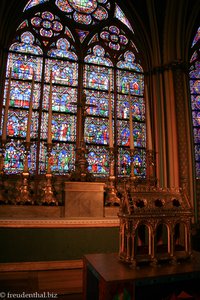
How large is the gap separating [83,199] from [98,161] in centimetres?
272

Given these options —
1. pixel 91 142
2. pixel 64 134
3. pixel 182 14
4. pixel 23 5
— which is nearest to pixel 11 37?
pixel 23 5

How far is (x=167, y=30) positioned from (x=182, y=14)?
660mm

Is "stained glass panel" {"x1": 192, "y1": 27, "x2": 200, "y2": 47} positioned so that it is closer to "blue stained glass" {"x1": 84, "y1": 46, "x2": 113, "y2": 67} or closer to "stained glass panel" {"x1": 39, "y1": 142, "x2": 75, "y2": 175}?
"blue stained glass" {"x1": 84, "y1": 46, "x2": 113, "y2": 67}

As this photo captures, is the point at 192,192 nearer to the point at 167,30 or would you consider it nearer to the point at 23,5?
the point at 167,30

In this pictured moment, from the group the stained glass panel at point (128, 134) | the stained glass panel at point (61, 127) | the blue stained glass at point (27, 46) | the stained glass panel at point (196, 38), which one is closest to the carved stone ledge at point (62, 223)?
the stained glass panel at point (61, 127)

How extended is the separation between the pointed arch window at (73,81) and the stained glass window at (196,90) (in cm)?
178

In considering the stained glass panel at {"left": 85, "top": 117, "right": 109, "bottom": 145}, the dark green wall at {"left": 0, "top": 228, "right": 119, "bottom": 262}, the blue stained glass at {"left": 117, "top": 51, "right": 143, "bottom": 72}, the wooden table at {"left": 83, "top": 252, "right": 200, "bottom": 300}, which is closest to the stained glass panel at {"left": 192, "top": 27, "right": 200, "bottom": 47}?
the blue stained glass at {"left": 117, "top": 51, "right": 143, "bottom": 72}

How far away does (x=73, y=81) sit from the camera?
23.0ft

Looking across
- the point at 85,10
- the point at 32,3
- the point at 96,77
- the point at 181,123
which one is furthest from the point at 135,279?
the point at 85,10

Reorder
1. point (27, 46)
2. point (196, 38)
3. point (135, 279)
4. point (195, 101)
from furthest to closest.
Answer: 1. point (196, 38)
2. point (195, 101)
3. point (27, 46)
4. point (135, 279)

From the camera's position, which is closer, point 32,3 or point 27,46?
point 27,46

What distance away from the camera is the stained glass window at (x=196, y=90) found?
7669 mm

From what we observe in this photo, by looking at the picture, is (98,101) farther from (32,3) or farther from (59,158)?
(32,3)

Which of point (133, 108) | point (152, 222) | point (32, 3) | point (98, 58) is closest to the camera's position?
point (152, 222)
